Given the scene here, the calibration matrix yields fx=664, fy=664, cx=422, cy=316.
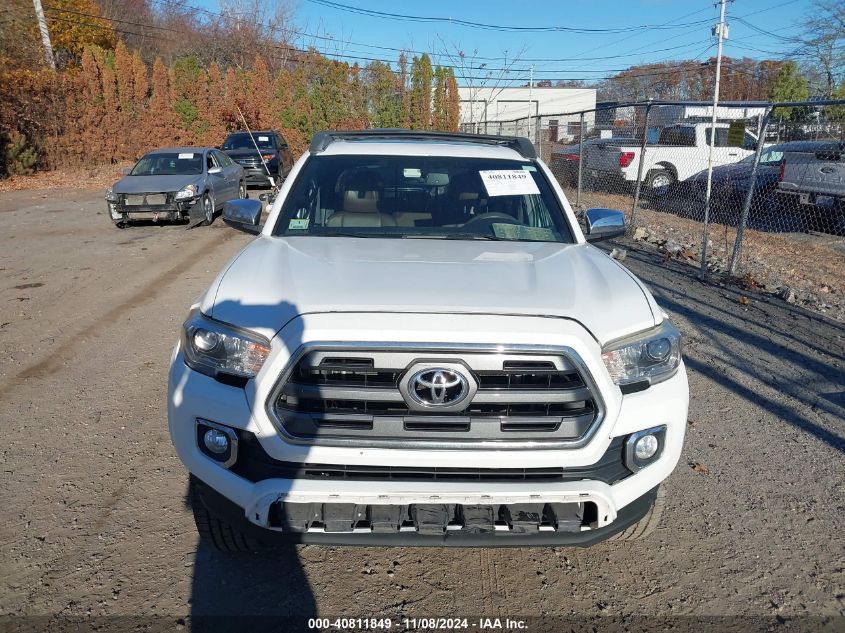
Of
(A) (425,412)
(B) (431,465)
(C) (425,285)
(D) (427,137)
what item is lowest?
(B) (431,465)

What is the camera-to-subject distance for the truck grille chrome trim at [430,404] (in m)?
2.36

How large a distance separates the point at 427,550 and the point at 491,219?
1923mm

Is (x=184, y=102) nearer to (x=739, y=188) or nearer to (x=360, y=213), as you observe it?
(x=739, y=188)

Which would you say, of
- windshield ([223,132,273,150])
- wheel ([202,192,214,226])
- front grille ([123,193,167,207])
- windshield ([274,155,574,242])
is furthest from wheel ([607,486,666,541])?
windshield ([223,132,273,150])

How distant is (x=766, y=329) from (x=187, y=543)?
17.8 ft

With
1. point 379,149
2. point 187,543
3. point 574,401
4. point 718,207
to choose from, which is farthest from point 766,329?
point 718,207

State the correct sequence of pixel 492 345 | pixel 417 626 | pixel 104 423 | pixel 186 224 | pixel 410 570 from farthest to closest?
pixel 186 224 → pixel 104 423 → pixel 410 570 → pixel 417 626 → pixel 492 345

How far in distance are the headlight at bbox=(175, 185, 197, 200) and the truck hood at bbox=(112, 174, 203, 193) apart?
0.09m

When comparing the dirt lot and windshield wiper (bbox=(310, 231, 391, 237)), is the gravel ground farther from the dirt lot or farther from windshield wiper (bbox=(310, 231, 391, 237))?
windshield wiper (bbox=(310, 231, 391, 237))

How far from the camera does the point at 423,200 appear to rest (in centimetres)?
407

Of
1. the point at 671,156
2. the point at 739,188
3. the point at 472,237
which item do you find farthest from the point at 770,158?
the point at 472,237

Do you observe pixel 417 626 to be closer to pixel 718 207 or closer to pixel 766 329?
pixel 766 329

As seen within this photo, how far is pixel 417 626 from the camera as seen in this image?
2605mm

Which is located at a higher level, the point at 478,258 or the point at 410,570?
the point at 478,258
